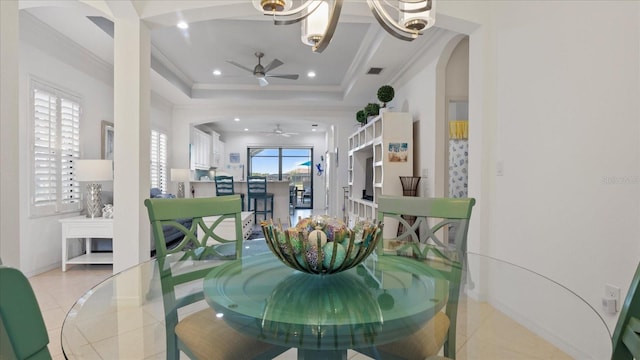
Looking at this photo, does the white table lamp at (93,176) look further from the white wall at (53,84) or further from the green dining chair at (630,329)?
the green dining chair at (630,329)

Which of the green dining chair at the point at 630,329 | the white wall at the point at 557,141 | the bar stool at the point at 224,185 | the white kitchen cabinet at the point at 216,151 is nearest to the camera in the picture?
the green dining chair at the point at 630,329

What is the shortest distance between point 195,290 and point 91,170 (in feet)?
10.7

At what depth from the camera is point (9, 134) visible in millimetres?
1447

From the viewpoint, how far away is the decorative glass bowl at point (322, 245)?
3.40 ft

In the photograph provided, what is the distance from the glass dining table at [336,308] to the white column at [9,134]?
527 millimetres

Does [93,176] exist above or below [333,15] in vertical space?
below

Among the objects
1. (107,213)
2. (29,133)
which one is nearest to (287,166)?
(107,213)

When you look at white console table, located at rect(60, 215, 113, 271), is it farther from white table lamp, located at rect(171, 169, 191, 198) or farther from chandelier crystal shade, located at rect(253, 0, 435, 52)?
chandelier crystal shade, located at rect(253, 0, 435, 52)

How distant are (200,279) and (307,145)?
34.5ft

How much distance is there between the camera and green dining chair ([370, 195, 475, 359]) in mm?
1104

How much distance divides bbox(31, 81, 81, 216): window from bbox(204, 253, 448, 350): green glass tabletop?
3.39 m

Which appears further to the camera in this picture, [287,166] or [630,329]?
[287,166]

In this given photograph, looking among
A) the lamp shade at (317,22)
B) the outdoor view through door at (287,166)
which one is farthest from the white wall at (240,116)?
the lamp shade at (317,22)

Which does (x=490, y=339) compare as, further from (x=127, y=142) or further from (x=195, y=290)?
(x=127, y=142)
